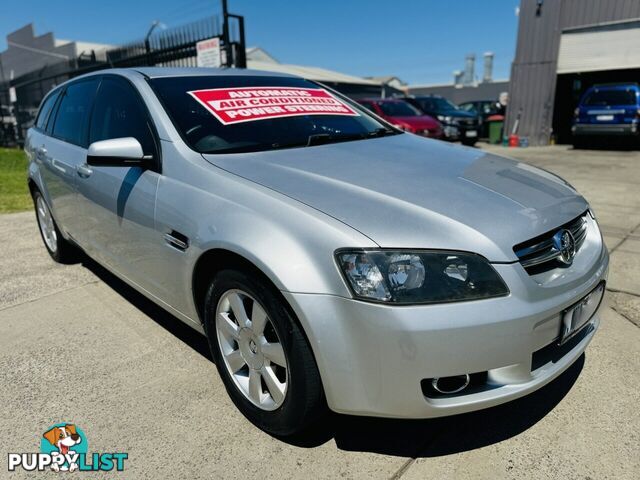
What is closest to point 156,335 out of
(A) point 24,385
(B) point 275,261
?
(A) point 24,385

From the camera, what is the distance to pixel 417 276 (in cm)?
162

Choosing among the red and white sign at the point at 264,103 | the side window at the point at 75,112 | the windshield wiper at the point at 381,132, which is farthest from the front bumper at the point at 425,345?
the side window at the point at 75,112

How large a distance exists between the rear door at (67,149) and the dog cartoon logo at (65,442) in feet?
5.37

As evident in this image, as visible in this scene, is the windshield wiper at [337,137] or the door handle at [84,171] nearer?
the windshield wiper at [337,137]

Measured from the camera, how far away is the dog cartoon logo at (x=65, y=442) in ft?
6.40

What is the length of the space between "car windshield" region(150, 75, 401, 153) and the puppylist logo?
1410mm

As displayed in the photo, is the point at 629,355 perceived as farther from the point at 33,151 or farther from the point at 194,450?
the point at 33,151

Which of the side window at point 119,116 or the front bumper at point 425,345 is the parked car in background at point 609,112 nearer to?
the front bumper at point 425,345

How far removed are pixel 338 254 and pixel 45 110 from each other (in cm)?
388

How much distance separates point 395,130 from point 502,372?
2.02 m

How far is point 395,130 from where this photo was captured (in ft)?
10.9

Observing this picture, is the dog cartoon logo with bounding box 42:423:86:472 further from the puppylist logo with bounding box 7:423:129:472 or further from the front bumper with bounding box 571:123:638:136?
the front bumper with bounding box 571:123:638:136

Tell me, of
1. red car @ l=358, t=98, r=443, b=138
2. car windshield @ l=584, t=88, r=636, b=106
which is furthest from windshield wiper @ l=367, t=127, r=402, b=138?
car windshield @ l=584, t=88, r=636, b=106

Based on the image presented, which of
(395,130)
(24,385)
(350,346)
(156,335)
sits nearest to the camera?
(350,346)
